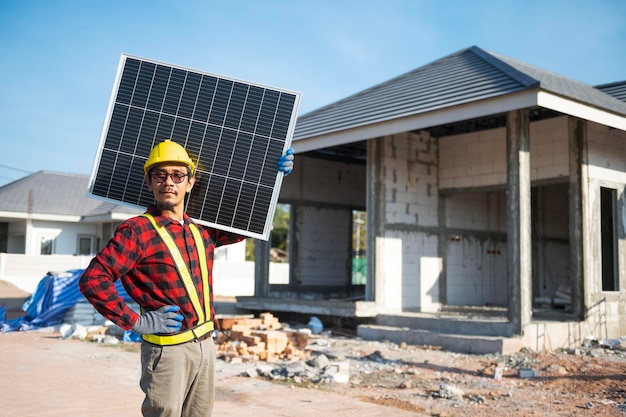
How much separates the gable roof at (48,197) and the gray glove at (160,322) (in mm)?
31598

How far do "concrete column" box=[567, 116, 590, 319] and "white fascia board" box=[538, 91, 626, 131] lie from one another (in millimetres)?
1012

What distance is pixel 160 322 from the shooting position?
352 cm

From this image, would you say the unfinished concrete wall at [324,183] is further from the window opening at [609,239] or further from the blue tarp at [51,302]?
the window opening at [609,239]

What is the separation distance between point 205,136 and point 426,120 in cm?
977

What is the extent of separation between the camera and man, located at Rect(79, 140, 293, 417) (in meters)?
3.52

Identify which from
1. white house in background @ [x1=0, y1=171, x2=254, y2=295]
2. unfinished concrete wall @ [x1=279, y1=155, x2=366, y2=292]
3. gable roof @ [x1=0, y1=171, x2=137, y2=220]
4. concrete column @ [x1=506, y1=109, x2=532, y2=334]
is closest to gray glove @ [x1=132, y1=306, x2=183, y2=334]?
concrete column @ [x1=506, y1=109, x2=532, y2=334]

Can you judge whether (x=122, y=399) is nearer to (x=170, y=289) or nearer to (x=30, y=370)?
(x=30, y=370)

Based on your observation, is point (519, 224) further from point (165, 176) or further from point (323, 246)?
point (165, 176)

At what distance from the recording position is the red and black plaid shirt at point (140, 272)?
3.49 meters

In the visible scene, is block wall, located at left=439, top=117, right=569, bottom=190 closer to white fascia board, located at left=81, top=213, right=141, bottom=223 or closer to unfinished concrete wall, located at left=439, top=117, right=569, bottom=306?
unfinished concrete wall, located at left=439, top=117, right=569, bottom=306

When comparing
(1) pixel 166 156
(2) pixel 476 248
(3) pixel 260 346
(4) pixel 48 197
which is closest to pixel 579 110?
(2) pixel 476 248

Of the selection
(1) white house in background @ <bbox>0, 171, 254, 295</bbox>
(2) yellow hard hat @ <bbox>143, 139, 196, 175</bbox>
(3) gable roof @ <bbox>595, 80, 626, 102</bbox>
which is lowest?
(2) yellow hard hat @ <bbox>143, 139, 196, 175</bbox>

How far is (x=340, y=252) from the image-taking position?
894 inches

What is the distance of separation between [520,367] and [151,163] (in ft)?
29.8
